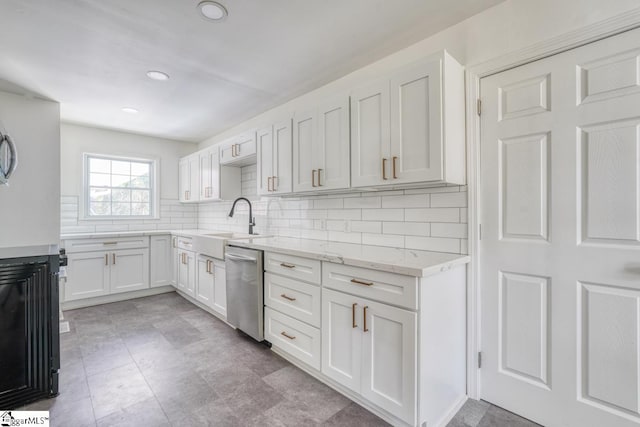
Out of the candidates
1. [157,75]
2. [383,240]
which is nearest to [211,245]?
[157,75]

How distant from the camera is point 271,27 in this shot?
1943 millimetres

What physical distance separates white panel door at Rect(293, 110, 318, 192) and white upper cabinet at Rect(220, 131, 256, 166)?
0.80 m

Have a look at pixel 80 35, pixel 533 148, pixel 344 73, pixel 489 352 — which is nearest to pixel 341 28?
pixel 344 73

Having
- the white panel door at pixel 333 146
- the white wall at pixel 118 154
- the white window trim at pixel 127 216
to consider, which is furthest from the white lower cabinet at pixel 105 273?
the white panel door at pixel 333 146

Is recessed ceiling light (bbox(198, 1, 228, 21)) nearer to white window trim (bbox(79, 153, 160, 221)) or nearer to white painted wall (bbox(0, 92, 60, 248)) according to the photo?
white painted wall (bbox(0, 92, 60, 248))

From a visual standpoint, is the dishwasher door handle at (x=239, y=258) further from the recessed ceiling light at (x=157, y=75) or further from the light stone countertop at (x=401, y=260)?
the recessed ceiling light at (x=157, y=75)

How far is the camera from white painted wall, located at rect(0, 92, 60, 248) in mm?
2887

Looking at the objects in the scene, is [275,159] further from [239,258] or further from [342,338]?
[342,338]

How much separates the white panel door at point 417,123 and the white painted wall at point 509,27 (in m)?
0.38

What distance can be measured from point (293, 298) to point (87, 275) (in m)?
3.12

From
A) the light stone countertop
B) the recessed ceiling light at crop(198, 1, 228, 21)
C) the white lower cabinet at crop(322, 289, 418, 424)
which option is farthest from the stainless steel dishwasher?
the recessed ceiling light at crop(198, 1, 228, 21)

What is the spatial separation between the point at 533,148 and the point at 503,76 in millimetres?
470

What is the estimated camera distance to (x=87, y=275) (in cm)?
373

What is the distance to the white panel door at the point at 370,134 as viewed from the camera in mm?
1942
